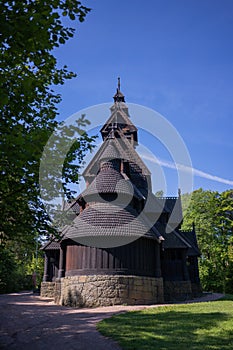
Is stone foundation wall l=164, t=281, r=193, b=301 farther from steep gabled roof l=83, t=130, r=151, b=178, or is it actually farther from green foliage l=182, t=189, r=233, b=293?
green foliage l=182, t=189, r=233, b=293

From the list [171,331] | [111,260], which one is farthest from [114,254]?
[171,331]

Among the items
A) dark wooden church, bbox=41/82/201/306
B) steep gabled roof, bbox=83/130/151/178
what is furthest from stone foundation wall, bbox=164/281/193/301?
steep gabled roof, bbox=83/130/151/178

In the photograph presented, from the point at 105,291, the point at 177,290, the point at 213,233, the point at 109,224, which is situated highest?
the point at 213,233

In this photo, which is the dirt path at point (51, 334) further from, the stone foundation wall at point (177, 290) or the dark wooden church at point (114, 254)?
the stone foundation wall at point (177, 290)

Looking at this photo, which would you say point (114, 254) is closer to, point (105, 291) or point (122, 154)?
point (105, 291)

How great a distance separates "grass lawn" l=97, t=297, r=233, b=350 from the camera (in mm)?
6977

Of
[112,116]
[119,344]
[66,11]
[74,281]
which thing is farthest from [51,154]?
[112,116]

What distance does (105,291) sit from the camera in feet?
52.2

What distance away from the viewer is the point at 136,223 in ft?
58.8

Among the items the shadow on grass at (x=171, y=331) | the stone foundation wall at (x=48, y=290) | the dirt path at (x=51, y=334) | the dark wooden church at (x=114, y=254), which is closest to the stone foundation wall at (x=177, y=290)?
the dark wooden church at (x=114, y=254)

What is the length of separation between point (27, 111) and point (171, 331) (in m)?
6.80

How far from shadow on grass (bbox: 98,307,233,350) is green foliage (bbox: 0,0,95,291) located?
11.2ft

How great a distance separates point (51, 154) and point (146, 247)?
477 inches

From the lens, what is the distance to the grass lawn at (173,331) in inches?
275
